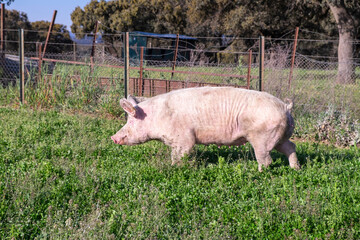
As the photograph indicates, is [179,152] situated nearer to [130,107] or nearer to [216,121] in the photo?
[216,121]

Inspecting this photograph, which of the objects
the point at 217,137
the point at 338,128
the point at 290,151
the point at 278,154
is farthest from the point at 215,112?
the point at 338,128

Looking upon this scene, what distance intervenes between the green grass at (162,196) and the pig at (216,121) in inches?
11.2

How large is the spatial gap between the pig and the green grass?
28cm

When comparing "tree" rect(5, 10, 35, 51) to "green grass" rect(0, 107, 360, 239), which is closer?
"green grass" rect(0, 107, 360, 239)

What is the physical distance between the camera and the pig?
561 cm

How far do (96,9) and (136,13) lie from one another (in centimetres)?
539

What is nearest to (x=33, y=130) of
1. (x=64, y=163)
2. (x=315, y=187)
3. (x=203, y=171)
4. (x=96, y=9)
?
(x=64, y=163)

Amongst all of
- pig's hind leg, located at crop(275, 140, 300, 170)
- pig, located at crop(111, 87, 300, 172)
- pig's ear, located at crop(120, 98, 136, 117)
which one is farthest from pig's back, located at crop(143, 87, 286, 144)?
pig's hind leg, located at crop(275, 140, 300, 170)

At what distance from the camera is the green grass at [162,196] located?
3.80 m

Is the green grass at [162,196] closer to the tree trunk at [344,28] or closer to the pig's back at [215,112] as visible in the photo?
the pig's back at [215,112]

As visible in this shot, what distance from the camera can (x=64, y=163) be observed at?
18.5 ft

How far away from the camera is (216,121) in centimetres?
588

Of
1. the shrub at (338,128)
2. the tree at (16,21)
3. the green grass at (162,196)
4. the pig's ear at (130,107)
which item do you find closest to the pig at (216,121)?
the pig's ear at (130,107)

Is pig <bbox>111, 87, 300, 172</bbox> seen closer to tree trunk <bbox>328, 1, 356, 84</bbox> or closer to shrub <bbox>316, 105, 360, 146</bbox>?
shrub <bbox>316, 105, 360, 146</bbox>
